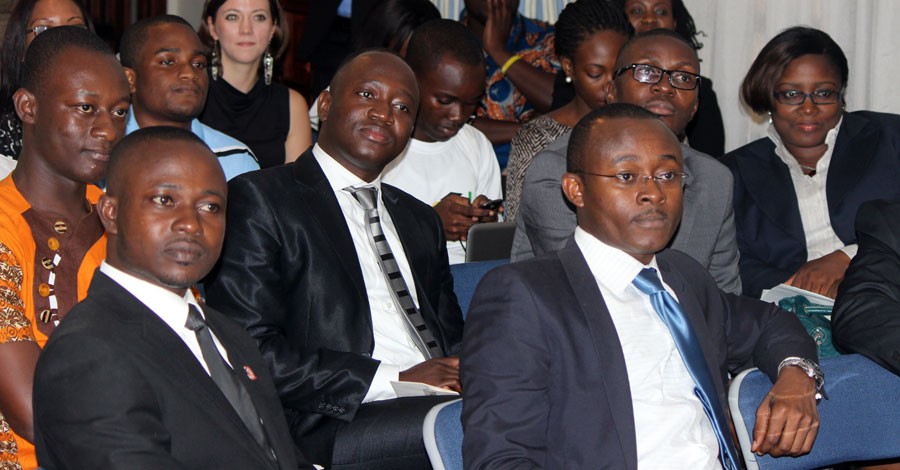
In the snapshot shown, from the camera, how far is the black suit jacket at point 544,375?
2.25m

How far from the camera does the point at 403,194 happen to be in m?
3.50

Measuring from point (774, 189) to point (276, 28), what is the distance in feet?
7.58

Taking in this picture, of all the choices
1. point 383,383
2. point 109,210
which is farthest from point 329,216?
point 109,210

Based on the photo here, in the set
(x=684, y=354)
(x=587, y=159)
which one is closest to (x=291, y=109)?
(x=587, y=159)

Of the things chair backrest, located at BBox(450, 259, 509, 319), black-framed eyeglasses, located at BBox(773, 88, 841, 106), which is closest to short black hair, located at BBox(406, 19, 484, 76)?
chair backrest, located at BBox(450, 259, 509, 319)

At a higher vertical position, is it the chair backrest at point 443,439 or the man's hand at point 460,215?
the man's hand at point 460,215

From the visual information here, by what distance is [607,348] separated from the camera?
7.89ft

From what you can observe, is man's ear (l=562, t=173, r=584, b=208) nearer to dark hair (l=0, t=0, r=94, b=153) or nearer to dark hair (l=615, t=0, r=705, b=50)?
dark hair (l=0, t=0, r=94, b=153)

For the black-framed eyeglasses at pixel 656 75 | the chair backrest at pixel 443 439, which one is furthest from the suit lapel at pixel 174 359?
the black-framed eyeglasses at pixel 656 75

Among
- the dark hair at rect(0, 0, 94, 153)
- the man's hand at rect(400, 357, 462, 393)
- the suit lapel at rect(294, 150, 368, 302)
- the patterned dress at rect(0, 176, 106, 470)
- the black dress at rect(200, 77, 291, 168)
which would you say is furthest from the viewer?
the black dress at rect(200, 77, 291, 168)

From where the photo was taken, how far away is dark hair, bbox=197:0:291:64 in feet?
15.3

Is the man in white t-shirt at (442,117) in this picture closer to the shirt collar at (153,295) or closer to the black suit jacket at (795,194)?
the black suit jacket at (795,194)

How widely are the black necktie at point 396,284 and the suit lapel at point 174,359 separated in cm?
107

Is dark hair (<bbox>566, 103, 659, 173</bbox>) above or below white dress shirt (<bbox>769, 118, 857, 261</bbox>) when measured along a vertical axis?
above
